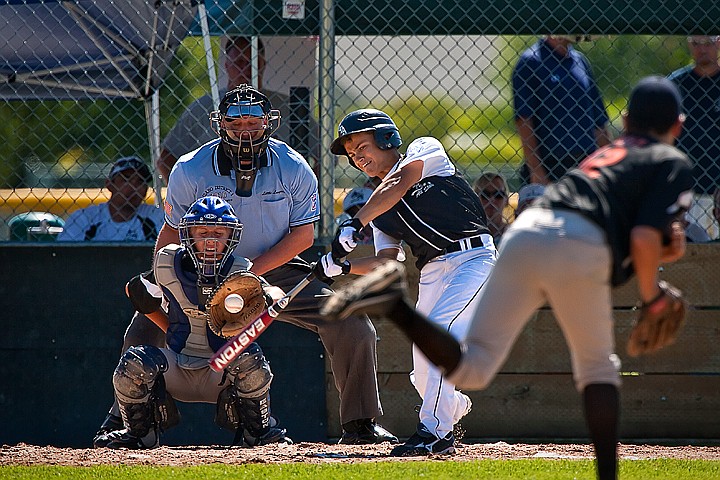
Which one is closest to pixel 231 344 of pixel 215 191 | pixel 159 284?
pixel 159 284

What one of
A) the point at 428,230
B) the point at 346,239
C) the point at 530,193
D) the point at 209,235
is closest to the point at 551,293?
the point at 346,239

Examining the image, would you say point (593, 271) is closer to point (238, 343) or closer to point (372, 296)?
point (372, 296)

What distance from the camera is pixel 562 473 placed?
480cm

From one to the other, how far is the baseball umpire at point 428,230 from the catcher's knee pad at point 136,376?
3.24ft

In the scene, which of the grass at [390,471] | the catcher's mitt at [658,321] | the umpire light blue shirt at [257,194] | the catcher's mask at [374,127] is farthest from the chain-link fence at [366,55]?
the catcher's mitt at [658,321]

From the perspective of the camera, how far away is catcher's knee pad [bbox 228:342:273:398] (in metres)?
5.48

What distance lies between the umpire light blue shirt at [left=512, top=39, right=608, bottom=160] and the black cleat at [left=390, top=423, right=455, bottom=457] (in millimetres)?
2283

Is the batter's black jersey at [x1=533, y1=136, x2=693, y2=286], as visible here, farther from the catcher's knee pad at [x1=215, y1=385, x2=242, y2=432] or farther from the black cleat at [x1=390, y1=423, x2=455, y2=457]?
the catcher's knee pad at [x1=215, y1=385, x2=242, y2=432]

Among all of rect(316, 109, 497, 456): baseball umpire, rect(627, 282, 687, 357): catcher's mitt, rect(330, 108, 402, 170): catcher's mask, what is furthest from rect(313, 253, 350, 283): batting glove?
rect(627, 282, 687, 357): catcher's mitt

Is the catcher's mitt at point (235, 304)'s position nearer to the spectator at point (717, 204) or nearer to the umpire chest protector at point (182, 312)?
the umpire chest protector at point (182, 312)

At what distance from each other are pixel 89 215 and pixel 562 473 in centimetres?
377

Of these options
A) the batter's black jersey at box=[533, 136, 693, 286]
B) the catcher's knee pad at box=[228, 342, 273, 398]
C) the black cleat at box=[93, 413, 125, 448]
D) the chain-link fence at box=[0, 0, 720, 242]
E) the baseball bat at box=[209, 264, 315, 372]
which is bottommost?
the black cleat at box=[93, 413, 125, 448]

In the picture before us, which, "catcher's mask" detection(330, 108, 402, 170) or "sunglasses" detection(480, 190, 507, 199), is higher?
"catcher's mask" detection(330, 108, 402, 170)

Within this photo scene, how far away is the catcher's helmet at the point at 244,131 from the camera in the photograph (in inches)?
233
